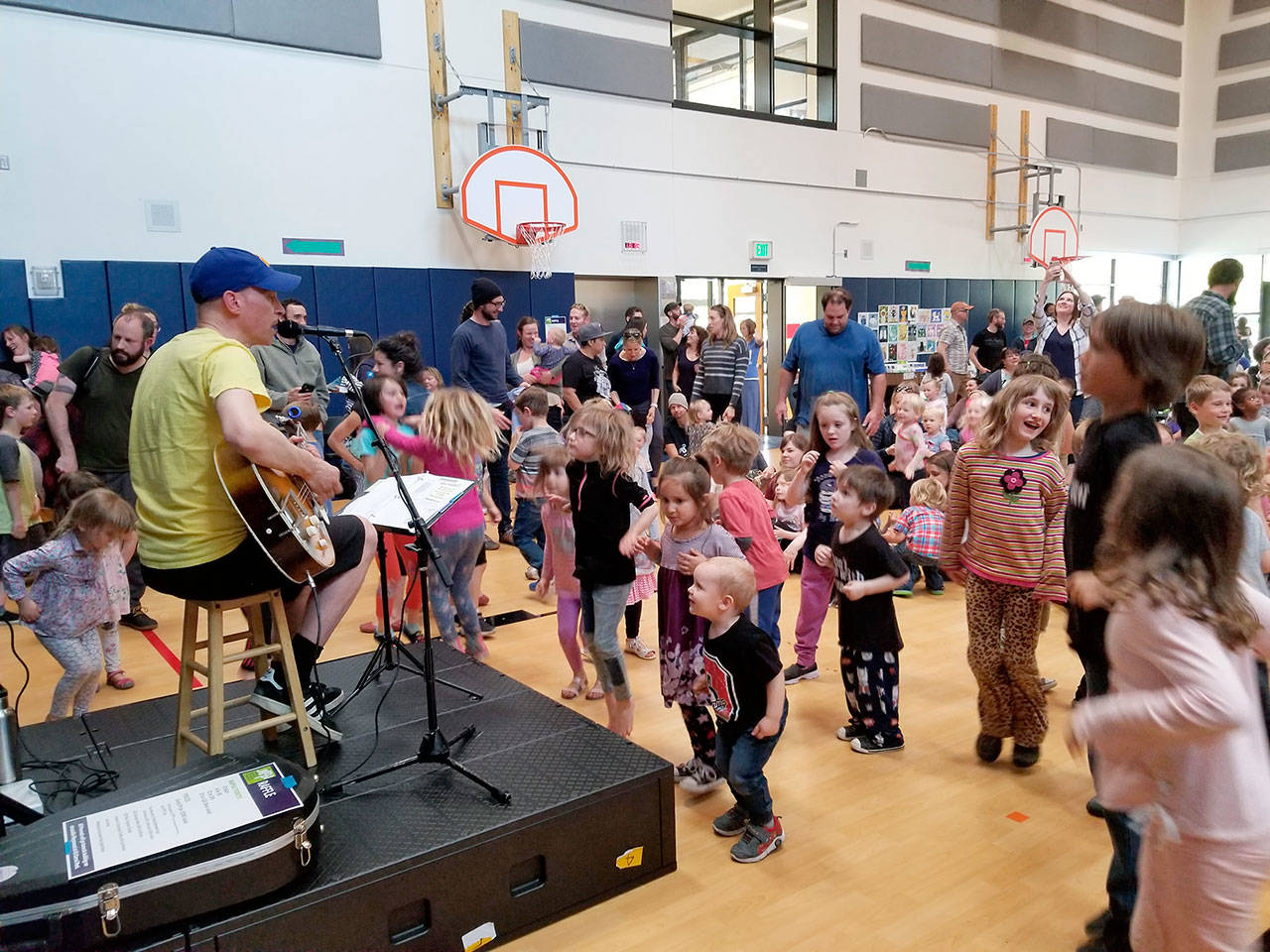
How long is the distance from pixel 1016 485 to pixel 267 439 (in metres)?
2.39

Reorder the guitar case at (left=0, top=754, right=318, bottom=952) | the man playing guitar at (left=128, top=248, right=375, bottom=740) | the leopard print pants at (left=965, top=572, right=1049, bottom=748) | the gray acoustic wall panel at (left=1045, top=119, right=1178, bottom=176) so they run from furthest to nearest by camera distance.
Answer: the gray acoustic wall panel at (left=1045, top=119, right=1178, bottom=176)
the leopard print pants at (left=965, top=572, right=1049, bottom=748)
the man playing guitar at (left=128, top=248, right=375, bottom=740)
the guitar case at (left=0, top=754, right=318, bottom=952)

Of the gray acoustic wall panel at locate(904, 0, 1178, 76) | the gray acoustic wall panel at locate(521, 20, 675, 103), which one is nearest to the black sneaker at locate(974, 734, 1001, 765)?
the gray acoustic wall panel at locate(521, 20, 675, 103)

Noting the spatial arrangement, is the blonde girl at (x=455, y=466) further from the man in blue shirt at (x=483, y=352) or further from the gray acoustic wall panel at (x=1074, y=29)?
the gray acoustic wall panel at (x=1074, y=29)

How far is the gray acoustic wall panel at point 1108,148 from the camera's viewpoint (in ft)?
46.2

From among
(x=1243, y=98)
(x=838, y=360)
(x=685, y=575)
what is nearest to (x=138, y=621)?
(x=685, y=575)

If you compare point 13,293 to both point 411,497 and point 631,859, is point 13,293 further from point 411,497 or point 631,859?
point 631,859

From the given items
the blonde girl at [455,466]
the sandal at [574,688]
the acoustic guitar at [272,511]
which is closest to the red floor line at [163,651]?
the blonde girl at [455,466]

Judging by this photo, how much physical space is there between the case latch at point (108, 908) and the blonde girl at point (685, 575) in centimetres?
171

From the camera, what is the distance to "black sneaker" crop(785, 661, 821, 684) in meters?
4.15

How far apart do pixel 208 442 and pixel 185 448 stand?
6 centimetres

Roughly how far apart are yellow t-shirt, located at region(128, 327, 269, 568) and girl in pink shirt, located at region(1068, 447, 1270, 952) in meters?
2.11

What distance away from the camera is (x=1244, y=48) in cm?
1509

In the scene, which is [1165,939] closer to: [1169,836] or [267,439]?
[1169,836]

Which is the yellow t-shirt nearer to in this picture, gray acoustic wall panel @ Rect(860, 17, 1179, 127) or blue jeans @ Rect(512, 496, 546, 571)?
blue jeans @ Rect(512, 496, 546, 571)
